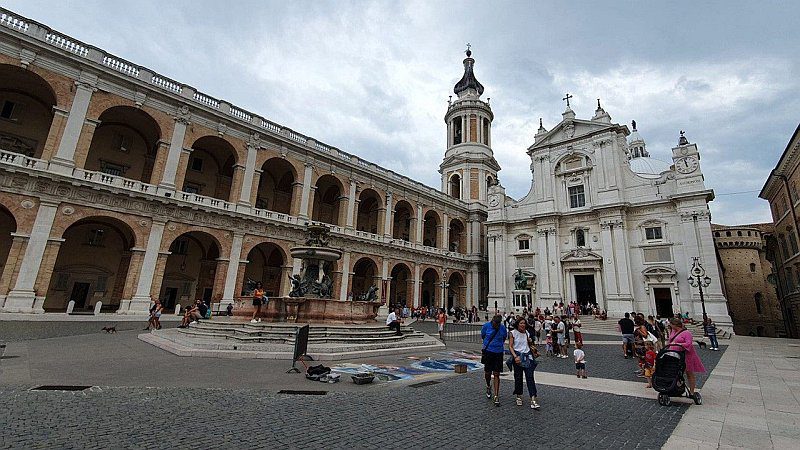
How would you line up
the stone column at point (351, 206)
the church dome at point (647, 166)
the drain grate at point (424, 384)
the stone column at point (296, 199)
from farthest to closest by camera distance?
the church dome at point (647, 166), the stone column at point (351, 206), the stone column at point (296, 199), the drain grate at point (424, 384)

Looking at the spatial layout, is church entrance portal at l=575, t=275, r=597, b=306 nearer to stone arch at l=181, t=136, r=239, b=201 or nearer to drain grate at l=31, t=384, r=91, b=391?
stone arch at l=181, t=136, r=239, b=201

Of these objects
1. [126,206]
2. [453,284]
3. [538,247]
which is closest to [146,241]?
[126,206]

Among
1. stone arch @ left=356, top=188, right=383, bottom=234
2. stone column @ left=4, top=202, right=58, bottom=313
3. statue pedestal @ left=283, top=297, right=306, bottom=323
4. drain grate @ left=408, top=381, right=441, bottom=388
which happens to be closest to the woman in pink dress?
drain grate @ left=408, top=381, right=441, bottom=388

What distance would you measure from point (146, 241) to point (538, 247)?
101ft

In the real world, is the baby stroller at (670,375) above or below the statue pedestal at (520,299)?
below

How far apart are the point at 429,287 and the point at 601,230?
666 inches

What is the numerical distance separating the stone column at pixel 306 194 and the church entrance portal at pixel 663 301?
91.6 feet

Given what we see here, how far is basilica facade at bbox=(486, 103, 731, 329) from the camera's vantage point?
26.7 m

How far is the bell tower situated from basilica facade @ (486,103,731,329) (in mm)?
4834

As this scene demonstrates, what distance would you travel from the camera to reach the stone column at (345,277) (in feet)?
87.6

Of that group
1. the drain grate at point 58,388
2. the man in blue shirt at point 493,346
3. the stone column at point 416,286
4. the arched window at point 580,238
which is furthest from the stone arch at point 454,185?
the drain grate at point 58,388

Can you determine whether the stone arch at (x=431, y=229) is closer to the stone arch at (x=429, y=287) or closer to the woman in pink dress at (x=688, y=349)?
the stone arch at (x=429, y=287)

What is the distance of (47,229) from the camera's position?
16.1m

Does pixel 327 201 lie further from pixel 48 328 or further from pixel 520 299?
pixel 520 299
